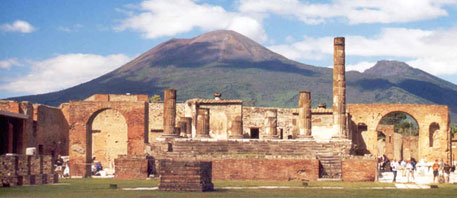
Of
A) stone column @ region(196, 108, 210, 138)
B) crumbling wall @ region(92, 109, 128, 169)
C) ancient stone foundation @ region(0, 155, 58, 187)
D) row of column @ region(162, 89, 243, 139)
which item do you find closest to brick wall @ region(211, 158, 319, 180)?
ancient stone foundation @ region(0, 155, 58, 187)

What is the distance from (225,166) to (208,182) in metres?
8.62

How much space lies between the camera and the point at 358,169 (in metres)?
30.2

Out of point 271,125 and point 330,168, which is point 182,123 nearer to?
point 271,125

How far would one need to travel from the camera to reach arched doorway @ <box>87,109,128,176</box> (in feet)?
175

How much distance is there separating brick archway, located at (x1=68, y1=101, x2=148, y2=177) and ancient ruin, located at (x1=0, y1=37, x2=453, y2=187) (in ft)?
0.18

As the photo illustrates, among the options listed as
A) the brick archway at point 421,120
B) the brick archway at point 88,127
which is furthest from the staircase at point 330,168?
the brick archway at point 421,120

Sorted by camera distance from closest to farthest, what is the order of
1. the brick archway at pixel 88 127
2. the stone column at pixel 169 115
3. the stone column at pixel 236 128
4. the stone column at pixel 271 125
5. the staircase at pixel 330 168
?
the staircase at pixel 330 168, the stone column at pixel 169 115, the stone column at pixel 271 125, the stone column at pixel 236 128, the brick archway at pixel 88 127

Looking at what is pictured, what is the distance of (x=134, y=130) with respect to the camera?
45625 mm

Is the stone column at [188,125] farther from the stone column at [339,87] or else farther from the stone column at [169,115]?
the stone column at [339,87]

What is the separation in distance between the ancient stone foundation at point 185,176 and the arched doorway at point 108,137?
105 ft

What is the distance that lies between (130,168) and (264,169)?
5.17 metres

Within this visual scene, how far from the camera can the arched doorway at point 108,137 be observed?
53.4m

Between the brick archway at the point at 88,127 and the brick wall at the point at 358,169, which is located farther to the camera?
the brick archway at the point at 88,127

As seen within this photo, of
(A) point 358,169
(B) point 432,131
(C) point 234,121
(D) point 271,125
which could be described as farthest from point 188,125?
(B) point 432,131
